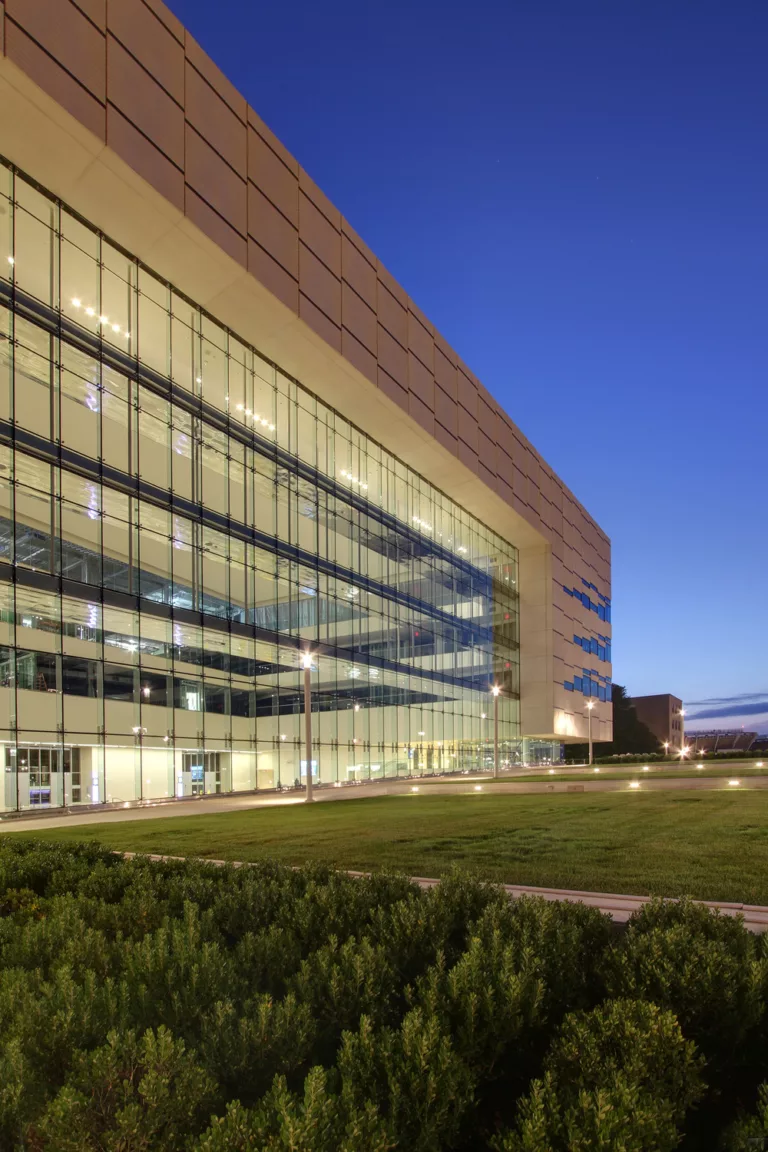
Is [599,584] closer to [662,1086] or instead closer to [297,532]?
[297,532]

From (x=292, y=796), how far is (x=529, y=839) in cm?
2162

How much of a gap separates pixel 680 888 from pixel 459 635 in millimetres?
49821

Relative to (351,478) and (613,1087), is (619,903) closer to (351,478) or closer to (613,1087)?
(613,1087)

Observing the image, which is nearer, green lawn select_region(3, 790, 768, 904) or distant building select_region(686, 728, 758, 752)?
green lawn select_region(3, 790, 768, 904)

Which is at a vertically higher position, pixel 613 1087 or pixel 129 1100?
pixel 129 1100

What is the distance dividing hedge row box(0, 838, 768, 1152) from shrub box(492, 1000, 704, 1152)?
13 millimetres

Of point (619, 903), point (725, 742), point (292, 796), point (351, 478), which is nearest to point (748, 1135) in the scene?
point (619, 903)

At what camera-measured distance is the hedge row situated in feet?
12.8

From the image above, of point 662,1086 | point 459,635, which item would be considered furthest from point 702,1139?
point 459,635

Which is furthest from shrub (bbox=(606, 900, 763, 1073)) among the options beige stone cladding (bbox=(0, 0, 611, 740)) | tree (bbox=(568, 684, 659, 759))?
tree (bbox=(568, 684, 659, 759))

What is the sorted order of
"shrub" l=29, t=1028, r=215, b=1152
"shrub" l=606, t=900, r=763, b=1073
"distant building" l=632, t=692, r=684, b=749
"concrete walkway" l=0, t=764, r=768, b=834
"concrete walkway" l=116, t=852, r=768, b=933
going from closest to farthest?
1. "shrub" l=29, t=1028, r=215, b=1152
2. "shrub" l=606, t=900, r=763, b=1073
3. "concrete walkway" l=116, t=852, r=768, b=933
4. "concrete walkway" l=0, t=764, r=768, b=834
5. "distant building" l=632, t=692, r=684, b=749

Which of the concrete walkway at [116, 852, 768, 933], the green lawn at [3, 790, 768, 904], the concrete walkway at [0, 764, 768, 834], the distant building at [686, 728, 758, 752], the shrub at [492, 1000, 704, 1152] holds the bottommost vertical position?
the distant building at [686, 728, 758, 752]

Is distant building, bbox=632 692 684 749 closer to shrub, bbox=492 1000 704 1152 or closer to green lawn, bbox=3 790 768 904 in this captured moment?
green lawn, bbox=3 790 768 904

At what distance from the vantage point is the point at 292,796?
35.2 metres
